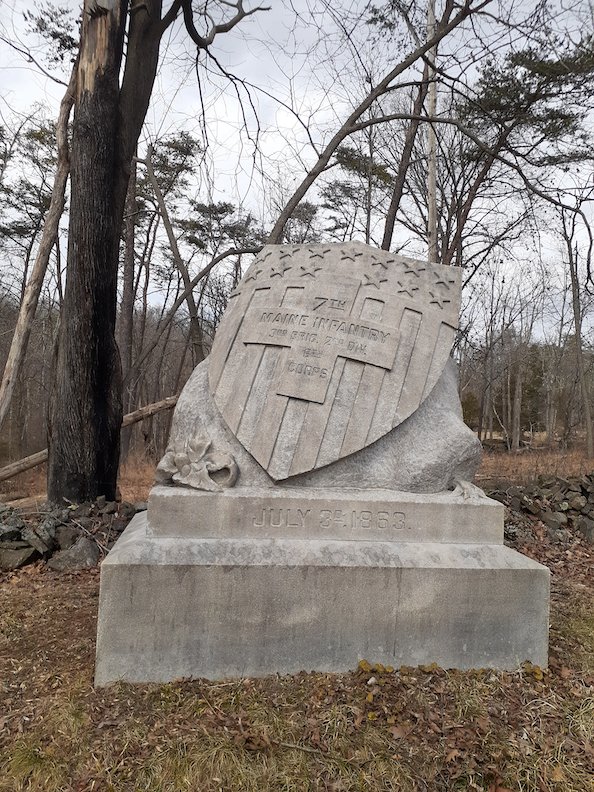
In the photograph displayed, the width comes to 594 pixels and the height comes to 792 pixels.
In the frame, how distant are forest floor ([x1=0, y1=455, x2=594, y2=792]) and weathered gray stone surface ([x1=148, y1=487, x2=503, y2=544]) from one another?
0.63 meters

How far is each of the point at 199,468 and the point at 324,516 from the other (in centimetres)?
68

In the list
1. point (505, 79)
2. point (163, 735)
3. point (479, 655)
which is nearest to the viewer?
point (163, 735)

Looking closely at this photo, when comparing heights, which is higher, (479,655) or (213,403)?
(213,403)

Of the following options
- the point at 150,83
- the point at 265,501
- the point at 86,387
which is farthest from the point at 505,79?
the point at 265,501

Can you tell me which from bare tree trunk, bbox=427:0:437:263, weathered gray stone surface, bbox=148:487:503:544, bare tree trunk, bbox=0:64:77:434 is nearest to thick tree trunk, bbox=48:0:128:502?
bare tree trunk, bbox=0:64:77:434

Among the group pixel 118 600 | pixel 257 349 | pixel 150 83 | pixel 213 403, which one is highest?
pixel 150 83

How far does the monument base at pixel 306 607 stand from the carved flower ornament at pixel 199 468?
0.27m

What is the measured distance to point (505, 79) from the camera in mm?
9297

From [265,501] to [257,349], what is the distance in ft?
2.99

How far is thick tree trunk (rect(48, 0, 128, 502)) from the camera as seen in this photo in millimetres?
5539

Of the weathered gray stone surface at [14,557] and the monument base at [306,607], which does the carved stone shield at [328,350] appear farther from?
the weathered gray stone surface at [14,557]

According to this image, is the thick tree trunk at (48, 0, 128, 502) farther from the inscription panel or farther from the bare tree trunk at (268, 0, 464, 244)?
the inscription panel

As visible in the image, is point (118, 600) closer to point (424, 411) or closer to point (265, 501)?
point (265, 501)

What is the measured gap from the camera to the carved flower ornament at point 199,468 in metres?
2.74
